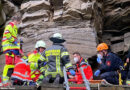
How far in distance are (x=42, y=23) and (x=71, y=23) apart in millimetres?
1700

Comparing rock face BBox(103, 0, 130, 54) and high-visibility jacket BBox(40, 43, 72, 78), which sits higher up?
rock face BBox(103, 0, 130, 54)

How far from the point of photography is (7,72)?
27.5 ft

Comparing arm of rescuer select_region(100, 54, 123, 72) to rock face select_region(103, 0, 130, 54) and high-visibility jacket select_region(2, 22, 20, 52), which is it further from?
rock face select_region(103, 0, 130, 54)

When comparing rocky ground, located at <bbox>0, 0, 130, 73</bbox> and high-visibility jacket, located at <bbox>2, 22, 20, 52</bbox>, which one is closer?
high-visibility jacket, located at <bbox>2, 22, 20, 52</bbox>

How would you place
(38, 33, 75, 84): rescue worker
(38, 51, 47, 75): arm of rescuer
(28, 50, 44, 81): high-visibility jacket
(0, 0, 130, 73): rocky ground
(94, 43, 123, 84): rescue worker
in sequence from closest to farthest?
(38, 33, 75, 84): rescue worker < (38, 51, 47, 75): arm of rescuer < (94, 43, 123, 84): rescue worker < (28, 50, 44, 81): high-visibility jacket < (0, 0, 130, 73): rocky ground

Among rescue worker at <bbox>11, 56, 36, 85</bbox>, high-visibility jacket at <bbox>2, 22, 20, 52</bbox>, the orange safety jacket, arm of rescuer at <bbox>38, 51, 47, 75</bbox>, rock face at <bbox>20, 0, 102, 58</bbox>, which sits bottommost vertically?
rescue worker at <bbox>11, 56, 36, 85</bbox>

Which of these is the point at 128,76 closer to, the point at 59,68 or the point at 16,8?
the point at 59,68

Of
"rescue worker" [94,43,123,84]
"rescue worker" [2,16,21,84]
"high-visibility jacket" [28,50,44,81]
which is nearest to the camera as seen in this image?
"rescue worker" [94,43,123,84]

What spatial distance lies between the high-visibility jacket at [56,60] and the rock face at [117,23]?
8.41 m

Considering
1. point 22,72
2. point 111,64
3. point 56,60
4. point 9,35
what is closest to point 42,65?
point 22,72

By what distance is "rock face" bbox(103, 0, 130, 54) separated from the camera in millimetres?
15438

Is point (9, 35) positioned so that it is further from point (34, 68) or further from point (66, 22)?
point (66, 22)

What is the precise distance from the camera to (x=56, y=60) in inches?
288

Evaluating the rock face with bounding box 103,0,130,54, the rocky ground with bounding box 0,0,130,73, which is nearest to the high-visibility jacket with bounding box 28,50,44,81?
the rocky ground with bounding box 0,0,130,73
